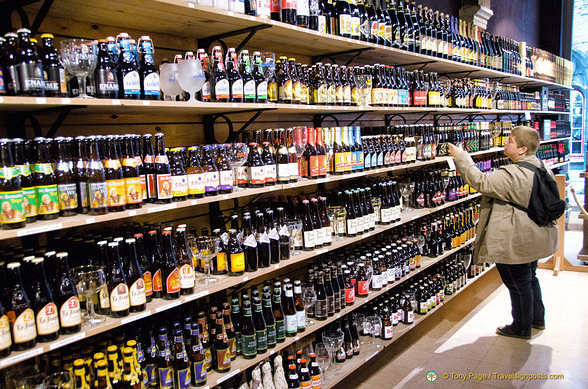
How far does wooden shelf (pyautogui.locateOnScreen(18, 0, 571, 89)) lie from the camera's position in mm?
2025

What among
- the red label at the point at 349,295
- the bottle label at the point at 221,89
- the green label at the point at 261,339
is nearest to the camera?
the bottle label at the point at 221,89

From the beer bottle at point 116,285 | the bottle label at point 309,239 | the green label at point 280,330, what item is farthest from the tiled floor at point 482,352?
the beer bottle at point 116,285

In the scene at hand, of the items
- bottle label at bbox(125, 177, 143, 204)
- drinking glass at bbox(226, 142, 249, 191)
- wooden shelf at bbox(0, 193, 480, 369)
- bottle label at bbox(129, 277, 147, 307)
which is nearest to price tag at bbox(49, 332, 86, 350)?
wooden shelf at bbox(0, 193, 480, 369)

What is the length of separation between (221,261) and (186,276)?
0.36m

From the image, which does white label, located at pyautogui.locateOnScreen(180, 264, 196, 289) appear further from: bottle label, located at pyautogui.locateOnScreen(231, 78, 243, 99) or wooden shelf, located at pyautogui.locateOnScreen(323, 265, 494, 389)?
wooden shelf, located at pyautogui.locateOnScreen(323, 265, 494, 389)

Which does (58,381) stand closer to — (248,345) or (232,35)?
(248,345)

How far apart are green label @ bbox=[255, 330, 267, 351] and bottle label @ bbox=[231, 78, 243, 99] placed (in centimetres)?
130

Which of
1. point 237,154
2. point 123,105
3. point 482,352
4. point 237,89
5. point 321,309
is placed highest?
point 237,89

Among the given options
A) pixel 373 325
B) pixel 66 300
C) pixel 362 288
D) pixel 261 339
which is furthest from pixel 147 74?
pixel 373 325

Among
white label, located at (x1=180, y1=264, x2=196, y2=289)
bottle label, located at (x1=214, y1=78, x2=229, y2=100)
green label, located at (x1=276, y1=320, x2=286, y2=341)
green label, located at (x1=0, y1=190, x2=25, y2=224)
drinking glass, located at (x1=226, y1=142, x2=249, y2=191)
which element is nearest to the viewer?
green label, located at (x1=0, y1=190, x2=25, y2=224)

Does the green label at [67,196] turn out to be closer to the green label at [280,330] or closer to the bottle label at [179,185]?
the bottle label at [179,185]

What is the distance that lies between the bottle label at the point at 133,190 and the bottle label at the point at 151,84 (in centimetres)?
38

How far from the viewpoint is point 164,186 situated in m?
2.11

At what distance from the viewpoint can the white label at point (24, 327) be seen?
1.68 metres
